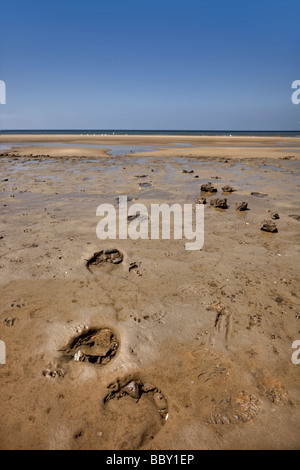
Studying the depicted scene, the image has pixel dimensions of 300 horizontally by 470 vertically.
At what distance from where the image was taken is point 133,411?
2023 millimetres

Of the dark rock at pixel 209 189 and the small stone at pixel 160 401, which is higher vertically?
the dark rock at pixel 209 189

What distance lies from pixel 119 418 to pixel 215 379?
932 millimetres

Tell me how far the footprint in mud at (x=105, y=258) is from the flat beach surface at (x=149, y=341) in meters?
0.09

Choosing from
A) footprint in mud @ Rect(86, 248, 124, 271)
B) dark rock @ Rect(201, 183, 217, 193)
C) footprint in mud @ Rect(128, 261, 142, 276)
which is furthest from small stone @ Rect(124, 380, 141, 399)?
dark rock @ Rect(201, 183, 217, 193)

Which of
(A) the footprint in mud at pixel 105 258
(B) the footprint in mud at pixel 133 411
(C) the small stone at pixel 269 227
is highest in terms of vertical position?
(C) the small stone at pixel 269 227

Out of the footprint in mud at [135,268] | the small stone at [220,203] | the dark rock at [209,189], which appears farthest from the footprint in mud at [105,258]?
the dark rock at [209,189]

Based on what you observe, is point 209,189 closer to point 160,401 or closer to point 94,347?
point 94,347

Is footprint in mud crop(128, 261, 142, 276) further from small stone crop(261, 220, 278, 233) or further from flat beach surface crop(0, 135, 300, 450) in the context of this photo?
small stone crop(261, 220, 278, 233)

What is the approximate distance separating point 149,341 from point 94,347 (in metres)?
0.60

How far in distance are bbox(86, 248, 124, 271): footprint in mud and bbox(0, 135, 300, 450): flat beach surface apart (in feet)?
0.29

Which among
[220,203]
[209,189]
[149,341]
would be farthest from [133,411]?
[209,189]

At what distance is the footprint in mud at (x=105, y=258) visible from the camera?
4.04m

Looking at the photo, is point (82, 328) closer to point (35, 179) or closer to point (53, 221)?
point (53, 221)

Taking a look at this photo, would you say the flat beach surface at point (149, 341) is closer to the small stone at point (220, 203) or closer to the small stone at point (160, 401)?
the small stone at point (160, 401)
